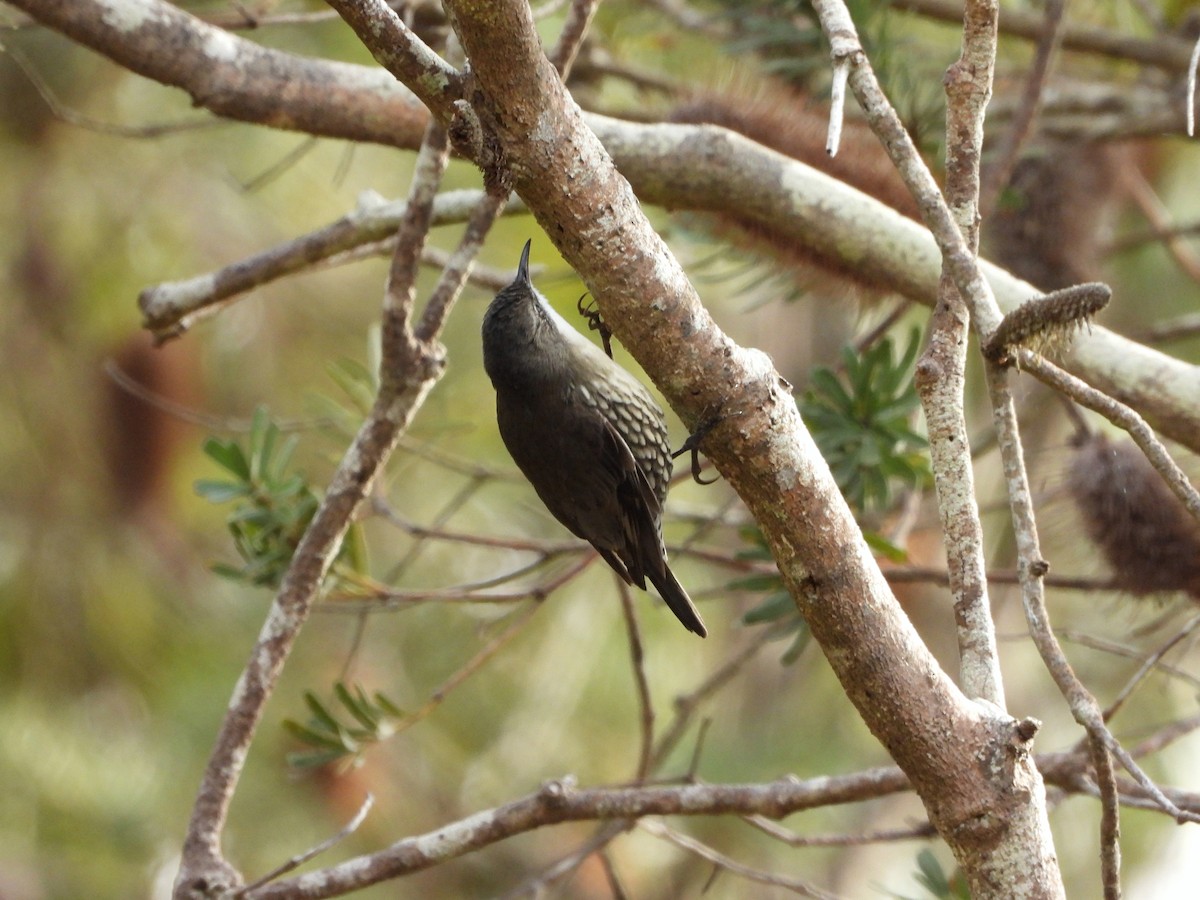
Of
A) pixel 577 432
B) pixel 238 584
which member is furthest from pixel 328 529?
pixel 238 584

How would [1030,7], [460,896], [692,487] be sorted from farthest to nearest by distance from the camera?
1. [692,487]
2. [460,896]
3. [1030,7]

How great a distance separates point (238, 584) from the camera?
185 inches

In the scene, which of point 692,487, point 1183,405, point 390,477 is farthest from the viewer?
point 692,487

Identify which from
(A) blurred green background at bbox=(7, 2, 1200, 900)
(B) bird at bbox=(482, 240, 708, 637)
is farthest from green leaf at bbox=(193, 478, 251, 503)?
(A) blurred green background at bbox=(7, 2, 1200, 900)

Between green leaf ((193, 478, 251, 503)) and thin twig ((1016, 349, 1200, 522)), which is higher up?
green leaf ((193, 478, 251, 503))

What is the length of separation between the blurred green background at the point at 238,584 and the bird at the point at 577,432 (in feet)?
6.30

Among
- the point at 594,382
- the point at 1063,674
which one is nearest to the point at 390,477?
the point at 594,382

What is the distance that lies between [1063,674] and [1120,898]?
0.33m

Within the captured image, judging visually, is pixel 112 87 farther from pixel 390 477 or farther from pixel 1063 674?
pixel 1063 674

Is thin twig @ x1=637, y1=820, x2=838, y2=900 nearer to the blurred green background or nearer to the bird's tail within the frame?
the bird's tail

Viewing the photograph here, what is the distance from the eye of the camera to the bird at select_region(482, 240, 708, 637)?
265 cm

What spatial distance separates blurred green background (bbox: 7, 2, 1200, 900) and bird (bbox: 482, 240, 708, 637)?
75.6 inches

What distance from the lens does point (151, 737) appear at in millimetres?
5531

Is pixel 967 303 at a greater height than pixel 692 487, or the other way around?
pixel 692 487
